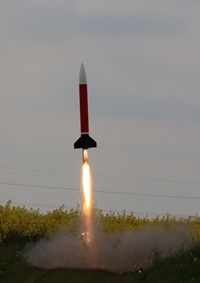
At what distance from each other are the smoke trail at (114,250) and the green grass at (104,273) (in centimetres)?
97

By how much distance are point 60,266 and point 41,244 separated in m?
6.80

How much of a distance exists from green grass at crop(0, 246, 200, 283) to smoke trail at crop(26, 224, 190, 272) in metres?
0.97

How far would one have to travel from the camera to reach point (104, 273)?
4472 cm

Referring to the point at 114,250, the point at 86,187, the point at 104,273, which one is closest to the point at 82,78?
the point at 86,187

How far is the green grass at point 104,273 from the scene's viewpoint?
3906cm

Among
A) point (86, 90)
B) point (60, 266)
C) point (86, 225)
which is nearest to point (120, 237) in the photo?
point (86, 225)

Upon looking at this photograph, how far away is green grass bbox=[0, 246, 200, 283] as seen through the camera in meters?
39.1

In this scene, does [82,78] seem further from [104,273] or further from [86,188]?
[104,273]

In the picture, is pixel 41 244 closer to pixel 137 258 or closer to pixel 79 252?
pixel 79 252

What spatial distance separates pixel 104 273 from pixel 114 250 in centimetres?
361

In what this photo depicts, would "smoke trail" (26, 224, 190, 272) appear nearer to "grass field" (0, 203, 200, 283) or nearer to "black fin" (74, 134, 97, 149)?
"grass field" (0, 203, 200, 283)

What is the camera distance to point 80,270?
45531mm

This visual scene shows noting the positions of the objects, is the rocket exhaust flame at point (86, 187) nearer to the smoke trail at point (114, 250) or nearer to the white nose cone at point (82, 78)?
the smoke trail at point (114, 250)

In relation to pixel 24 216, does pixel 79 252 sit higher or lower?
lower
